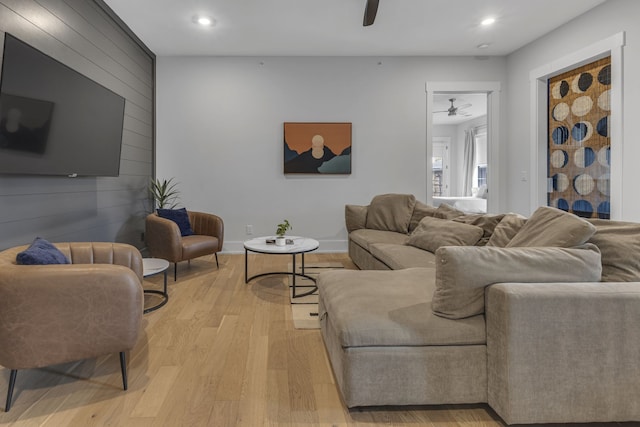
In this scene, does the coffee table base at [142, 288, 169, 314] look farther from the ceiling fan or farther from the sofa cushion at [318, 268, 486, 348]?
the ceiling fan

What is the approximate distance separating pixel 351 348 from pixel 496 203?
4.62 meters

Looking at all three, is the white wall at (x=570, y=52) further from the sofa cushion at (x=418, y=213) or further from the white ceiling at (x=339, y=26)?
the sofa cushion at (x=418, y=213)

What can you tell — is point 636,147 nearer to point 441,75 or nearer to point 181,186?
point 441,75

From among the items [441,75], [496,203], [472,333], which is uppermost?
[441,75]

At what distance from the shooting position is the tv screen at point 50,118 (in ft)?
7.57

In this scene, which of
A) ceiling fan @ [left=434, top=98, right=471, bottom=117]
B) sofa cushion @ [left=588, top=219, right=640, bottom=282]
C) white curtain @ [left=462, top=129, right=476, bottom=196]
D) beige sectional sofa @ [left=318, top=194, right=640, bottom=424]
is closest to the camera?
beige sectional sofa @ [left=318, top=194, right=640, bottom=424]

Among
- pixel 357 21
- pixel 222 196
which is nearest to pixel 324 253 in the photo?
pixel 222 196

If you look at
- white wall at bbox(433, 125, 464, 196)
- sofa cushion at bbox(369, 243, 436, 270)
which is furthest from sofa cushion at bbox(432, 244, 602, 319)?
white wall at bbox(433, 125, 464, 196)

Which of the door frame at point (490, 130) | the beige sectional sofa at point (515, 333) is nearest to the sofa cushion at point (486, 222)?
the beige sectional sofa at point (515, 333)

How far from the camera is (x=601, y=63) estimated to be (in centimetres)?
388

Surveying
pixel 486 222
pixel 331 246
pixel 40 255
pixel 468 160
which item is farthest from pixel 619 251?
pixel 468 160

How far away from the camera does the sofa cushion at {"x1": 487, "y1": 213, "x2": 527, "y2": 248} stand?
8.19ft

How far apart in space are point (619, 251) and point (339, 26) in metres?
3.62

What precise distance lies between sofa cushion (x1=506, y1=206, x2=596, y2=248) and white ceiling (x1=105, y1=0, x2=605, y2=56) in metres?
2.68
